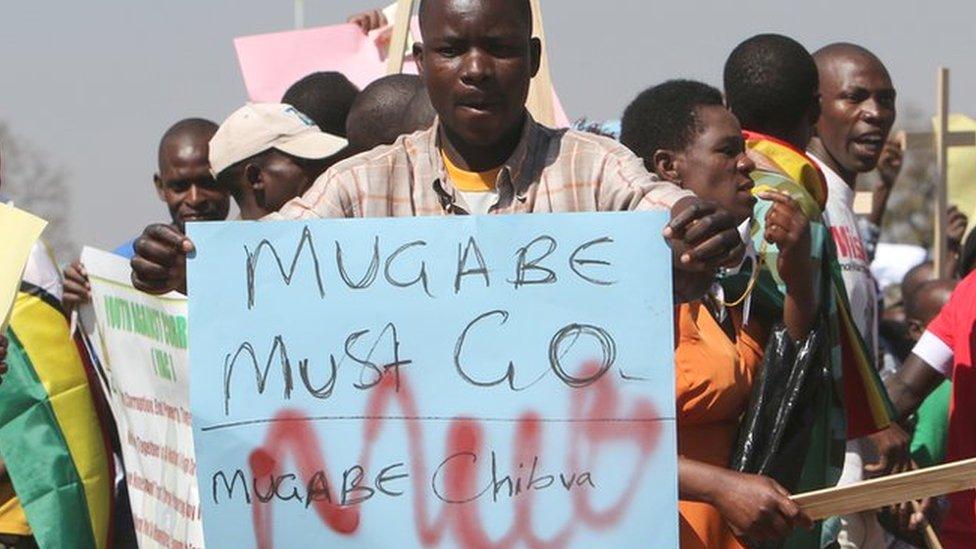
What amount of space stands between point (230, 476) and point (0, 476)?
2239 millimetres

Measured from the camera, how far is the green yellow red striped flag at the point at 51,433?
243 inches

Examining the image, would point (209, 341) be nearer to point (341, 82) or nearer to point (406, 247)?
point (406, 247)

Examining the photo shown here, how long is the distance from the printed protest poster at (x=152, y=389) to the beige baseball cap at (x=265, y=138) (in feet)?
2.58

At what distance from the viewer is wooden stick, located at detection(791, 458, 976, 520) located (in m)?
4.39

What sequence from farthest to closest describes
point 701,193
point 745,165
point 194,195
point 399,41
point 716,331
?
point 399,41, point 194,195, point 701,193, point 745,165, point 716,331

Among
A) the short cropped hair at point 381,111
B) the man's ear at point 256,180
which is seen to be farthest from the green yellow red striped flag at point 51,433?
the short cropped hair at point 381,111

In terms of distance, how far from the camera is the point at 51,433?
6.22m

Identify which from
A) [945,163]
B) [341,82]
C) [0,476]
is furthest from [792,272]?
[945,163]

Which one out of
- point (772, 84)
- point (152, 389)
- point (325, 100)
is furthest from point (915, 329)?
point (152, 389)

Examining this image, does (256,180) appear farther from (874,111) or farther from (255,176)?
(874,111)

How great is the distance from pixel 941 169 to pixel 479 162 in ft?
22.8

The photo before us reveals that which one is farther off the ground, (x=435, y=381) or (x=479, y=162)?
(x=479, y=162)

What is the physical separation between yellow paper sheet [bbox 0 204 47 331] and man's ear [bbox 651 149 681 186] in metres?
1.45

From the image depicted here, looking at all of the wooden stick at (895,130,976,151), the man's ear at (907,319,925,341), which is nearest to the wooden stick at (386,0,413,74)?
the man's ear at (907,319,925,341)
